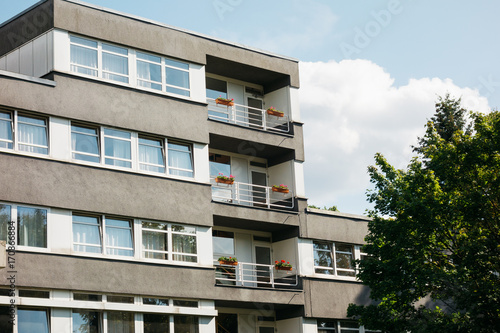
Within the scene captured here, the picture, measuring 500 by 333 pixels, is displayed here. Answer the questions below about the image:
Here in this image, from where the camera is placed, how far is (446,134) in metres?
44.4

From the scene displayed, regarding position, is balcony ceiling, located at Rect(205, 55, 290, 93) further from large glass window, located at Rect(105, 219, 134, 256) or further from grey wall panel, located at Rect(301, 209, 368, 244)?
large glass window, located at Rect(105, 219, 134, 256)

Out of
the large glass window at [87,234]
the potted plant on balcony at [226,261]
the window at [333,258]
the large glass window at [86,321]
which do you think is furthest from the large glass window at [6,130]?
the window at [333,258]

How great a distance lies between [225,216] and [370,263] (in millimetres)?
5616

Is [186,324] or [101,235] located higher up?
[101,235]

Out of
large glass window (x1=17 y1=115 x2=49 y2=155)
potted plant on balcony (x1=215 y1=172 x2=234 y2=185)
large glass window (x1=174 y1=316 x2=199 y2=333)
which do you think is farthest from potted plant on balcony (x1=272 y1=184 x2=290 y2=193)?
large glass window (x1=17 y1=115 x2=49 y2=155)

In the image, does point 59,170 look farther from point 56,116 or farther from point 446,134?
point 446,134

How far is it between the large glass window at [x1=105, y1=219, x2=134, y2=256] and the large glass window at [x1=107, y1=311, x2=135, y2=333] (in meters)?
1.98

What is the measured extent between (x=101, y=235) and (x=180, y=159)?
452 centimetres

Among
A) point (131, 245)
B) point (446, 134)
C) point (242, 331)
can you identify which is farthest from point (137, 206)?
point (446, 134)

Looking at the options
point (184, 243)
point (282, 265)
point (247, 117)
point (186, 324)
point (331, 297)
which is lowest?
point (186, 324)

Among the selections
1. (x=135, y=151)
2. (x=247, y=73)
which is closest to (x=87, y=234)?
(x=135, y=151)

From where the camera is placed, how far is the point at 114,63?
87.2 ft

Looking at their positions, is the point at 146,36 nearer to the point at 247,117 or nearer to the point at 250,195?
the point at 247,117

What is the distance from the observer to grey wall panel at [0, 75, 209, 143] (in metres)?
23.7
